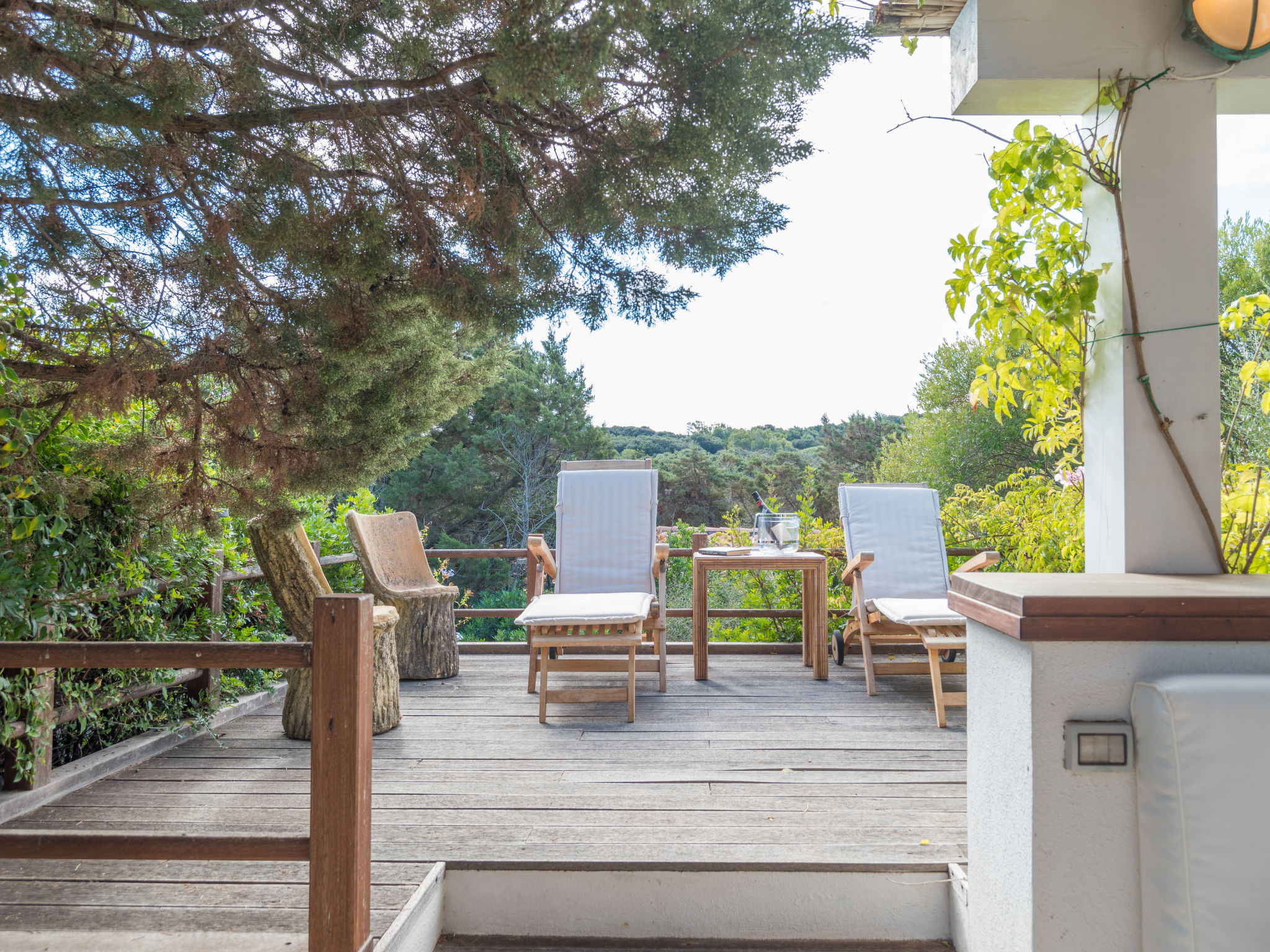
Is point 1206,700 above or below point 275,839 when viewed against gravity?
above

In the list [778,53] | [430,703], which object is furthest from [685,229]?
[430,703]

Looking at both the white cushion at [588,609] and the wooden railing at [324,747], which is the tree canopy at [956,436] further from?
the wooden railing at [324,747]

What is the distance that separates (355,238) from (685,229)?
0.79 m

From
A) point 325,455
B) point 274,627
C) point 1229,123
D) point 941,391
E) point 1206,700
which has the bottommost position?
point 274,627

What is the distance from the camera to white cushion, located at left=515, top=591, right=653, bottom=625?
3.35m

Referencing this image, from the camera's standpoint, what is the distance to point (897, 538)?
14.1 feet

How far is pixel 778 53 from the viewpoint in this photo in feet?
4.59

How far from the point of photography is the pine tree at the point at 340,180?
1437 mm

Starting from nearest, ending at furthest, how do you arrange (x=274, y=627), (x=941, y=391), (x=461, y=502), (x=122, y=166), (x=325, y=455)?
1. (x=122, y=166)
2. (x=325, y=455)
3. (x=274, y=627)
4. (x=461, y=502)
5. (x=941, y=391)

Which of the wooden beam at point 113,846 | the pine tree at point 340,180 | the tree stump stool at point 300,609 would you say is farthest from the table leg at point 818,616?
the wooden beam at point 113,846

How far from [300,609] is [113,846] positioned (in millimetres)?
1709

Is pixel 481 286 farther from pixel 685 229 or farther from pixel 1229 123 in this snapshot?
pixel 1229 123

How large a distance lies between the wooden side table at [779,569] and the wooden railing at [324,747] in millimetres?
2683

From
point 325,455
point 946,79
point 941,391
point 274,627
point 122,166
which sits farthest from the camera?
point 941,391
